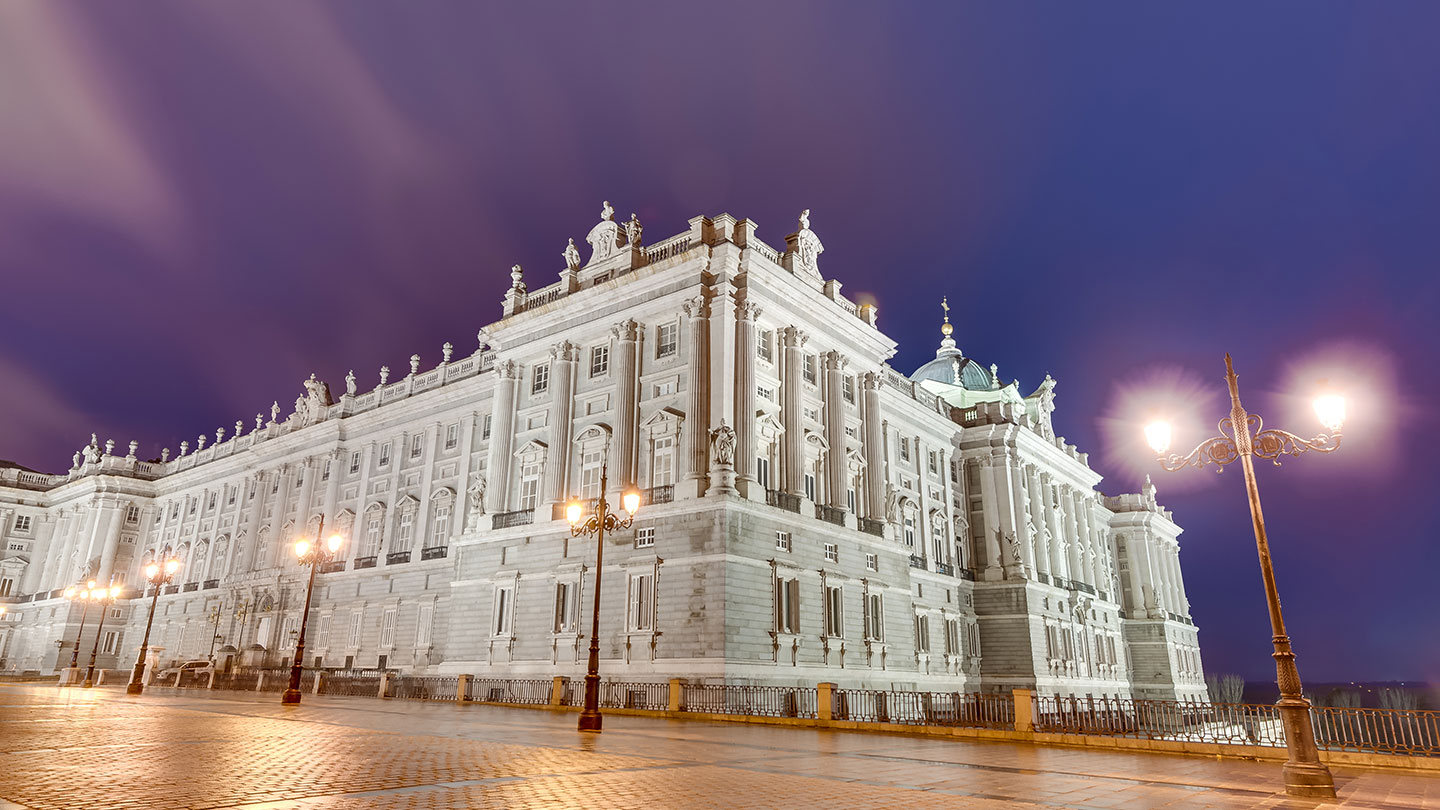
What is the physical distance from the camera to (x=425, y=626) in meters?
48.0

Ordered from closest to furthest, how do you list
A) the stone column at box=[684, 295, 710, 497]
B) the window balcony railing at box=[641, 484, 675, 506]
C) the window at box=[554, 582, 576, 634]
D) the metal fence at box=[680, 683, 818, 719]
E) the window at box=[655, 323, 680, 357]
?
1. the metal fence at box=[680, 683, 818, 719]
2. the stone column at box=[684, 295, 710, 497]
3. the window balcony railing at box=[641, 484, 675, 506]
4. the window at box=[554, 582, 576, 634]
5. the window at box=[655, 323, 680, 357]

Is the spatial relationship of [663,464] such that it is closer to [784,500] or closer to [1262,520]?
[784,500]

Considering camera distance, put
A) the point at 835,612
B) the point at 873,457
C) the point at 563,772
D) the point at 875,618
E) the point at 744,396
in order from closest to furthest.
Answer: the point at 563,772 < the point at 744,396 < the point at 835,612 < the point at 875,618 < the point at 873,457

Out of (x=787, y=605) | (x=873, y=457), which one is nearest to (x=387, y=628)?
(x=787, y=605)

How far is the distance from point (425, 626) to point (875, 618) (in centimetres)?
2657

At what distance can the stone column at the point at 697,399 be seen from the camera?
33.3 meters

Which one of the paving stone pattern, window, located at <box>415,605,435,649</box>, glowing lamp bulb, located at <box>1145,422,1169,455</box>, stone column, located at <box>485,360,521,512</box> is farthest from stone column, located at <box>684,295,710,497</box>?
window, located at <box>415,605,435,649</box>

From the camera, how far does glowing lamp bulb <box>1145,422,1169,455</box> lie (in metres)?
15.4

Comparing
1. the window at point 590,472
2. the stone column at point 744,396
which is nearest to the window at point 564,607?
the window at point 590,472

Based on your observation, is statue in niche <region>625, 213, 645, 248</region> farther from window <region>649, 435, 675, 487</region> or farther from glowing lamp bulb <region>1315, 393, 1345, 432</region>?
glowing lamp bulb <region>1315, 393, 1345, 432</region>

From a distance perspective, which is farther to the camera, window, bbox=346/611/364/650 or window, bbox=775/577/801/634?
window, bbox=346/611/364/650

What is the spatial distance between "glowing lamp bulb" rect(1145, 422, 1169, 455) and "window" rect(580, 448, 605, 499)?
83.7 ft

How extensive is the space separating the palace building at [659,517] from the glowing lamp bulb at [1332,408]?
2096 centimetres

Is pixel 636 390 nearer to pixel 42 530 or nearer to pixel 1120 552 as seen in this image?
pixel 1120 552
